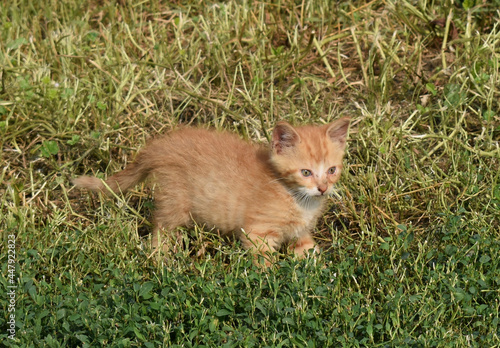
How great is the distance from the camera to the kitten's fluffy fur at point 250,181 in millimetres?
4387

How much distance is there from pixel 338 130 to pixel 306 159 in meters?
0.31

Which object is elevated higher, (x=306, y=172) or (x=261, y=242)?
(x=306, y=172)

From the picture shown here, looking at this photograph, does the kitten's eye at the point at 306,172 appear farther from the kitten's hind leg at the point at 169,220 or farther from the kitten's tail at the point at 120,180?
the kitten's tail at the point at 120,180

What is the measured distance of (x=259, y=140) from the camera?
17.7ft

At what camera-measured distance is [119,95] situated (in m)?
5.58

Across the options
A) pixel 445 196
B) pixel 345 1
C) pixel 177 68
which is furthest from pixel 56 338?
pixel 345 1

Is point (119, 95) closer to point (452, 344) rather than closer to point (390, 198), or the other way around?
point (390, 198)

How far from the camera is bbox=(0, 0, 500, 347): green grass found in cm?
369

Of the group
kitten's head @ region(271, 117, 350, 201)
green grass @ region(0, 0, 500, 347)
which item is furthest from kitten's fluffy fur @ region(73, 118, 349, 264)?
green grass @ region(0, 0, 500, 347)

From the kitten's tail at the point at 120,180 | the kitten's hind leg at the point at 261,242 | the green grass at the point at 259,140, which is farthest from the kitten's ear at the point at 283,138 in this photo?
the kitten's tail at the point at 120,180

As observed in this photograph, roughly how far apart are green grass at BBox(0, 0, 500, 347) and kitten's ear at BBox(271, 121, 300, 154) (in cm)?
67

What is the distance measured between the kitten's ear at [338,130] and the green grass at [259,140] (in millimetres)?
484

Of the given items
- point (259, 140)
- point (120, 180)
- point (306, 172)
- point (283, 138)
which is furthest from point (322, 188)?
point (120, 180)

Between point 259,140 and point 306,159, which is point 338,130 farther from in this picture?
point 259,140
